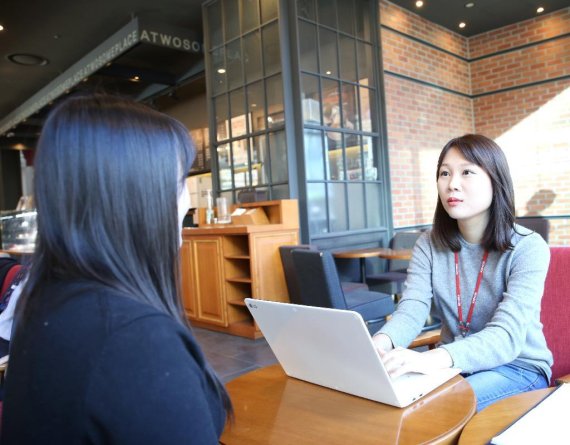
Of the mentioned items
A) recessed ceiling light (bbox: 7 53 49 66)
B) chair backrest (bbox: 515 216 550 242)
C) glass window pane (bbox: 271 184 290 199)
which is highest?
recessed ceiling light (bbox: 7 53 49 66)

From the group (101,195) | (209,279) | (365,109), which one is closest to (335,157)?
(365,109)

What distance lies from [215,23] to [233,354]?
3895mm

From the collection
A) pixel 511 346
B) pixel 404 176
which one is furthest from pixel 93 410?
pixel 404 176

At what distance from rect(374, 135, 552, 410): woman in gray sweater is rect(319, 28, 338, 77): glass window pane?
3.78 metres

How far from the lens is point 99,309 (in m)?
0.59

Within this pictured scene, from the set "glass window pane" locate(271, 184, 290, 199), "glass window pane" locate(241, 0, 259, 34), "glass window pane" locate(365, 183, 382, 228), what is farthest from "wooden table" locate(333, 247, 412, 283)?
"glass window pane" locate(241, 0, 259, 34)

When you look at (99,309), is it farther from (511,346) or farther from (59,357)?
(511,346)

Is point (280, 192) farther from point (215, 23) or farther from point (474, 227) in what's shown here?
point (474, 227)

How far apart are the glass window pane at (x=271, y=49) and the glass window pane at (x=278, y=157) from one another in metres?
0.68

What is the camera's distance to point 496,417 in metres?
0.93

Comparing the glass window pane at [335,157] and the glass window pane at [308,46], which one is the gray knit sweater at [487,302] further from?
the glass window pane at [308,46]

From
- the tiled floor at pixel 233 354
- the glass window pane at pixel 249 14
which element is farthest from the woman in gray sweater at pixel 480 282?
the glass window pane at pixel 249 14

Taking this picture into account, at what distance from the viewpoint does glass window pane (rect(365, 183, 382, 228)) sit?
17.5 feet

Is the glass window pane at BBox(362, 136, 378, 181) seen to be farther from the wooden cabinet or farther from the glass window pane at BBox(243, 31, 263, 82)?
the glass window pane at BBox(243, 31, 263, 82)
